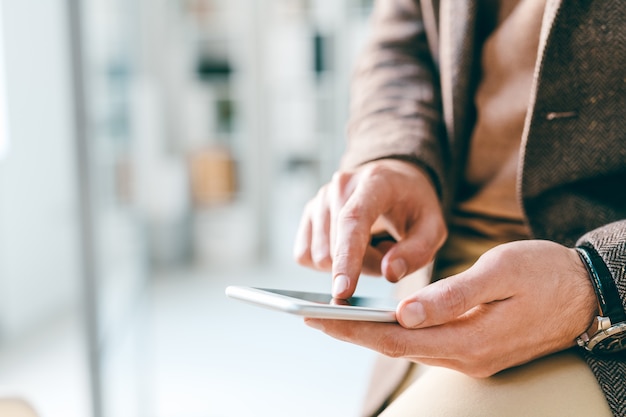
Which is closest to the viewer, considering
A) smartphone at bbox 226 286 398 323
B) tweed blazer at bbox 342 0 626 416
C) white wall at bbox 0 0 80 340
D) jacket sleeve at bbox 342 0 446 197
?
smartphone at bbox 226 286 398 323

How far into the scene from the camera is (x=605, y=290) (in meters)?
0.45

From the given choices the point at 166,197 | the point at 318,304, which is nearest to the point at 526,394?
the point at 318,304

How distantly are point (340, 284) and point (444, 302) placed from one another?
0.09 m

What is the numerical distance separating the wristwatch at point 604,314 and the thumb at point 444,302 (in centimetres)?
8

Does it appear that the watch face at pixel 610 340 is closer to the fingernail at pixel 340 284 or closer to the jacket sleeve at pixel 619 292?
the jacket sleeve at pixel 619 292

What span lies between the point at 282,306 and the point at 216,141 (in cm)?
357

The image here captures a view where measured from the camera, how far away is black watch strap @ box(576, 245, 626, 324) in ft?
1.45

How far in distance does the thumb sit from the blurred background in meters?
0.28

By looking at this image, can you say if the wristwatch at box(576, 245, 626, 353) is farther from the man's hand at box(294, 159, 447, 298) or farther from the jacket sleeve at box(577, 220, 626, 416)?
the man's hand at box(294, 159, 447, 298)

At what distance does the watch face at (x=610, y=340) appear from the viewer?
0.45 metres

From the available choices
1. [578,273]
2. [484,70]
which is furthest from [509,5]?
[578,273]

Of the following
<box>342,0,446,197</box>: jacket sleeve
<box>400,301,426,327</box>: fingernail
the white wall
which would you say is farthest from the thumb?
the white wall

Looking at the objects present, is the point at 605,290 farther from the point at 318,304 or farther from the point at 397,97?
the point at 397,97

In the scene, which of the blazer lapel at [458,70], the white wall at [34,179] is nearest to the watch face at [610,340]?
the blazer lapel at [458,70]
